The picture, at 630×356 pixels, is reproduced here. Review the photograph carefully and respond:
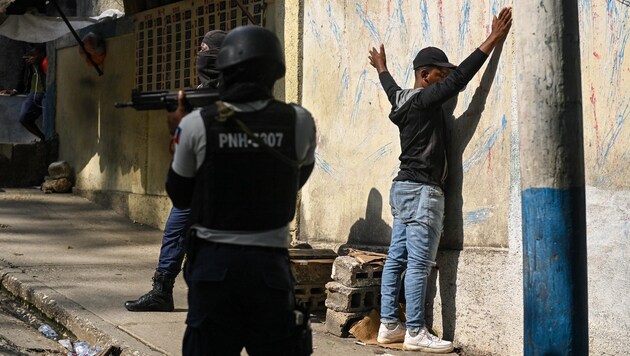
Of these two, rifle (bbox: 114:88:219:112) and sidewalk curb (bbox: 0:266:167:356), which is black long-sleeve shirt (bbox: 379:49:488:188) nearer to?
sidewalk curb (bbox: 0:266:167:356)

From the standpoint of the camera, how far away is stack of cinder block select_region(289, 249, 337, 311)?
6.79 meters

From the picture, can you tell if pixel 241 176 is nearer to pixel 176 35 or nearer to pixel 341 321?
pixel 341 321

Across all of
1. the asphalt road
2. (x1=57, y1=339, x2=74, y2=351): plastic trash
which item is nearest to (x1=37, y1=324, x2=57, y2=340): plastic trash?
the asphalt road

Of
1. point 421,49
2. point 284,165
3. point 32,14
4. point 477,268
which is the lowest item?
point 477,268

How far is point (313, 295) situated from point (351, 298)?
57 centimetres

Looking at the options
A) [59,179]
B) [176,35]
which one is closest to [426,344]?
[176,35]

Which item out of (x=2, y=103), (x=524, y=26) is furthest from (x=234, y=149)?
(x=2, y=103)

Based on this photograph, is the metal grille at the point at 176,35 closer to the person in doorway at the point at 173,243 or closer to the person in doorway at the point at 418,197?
the person in doorway at the point at 173,243

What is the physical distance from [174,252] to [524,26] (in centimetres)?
326

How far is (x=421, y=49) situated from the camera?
21.3 feet

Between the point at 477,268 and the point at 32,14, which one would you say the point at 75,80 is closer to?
the point at 32,14

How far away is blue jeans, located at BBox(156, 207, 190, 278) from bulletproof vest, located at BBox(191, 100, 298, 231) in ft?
8.98

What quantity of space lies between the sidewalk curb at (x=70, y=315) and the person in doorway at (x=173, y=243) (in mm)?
387

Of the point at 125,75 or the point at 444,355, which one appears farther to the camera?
the point at 125,75
